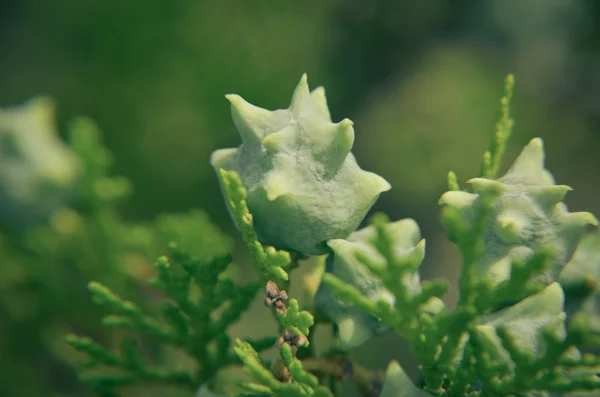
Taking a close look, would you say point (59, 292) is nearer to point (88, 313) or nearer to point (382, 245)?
point (88, 313)

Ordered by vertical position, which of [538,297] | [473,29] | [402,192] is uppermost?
[473,29]

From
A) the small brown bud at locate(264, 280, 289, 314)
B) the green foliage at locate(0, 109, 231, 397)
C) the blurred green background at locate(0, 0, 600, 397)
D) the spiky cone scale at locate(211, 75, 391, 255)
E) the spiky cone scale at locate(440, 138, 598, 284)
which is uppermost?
the blurred green background at locate(0, 0, 600, 397)

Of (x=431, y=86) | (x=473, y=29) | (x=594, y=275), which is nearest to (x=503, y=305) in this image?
(x=594, y=275)

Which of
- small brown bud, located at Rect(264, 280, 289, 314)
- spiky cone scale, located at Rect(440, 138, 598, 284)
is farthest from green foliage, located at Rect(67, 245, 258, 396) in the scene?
spiky cone scale, located at Rect(440, 138, 598, 284)

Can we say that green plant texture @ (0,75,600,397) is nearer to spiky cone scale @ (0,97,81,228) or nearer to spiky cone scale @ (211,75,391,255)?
spiky cone scale @ (211,75,391,255)

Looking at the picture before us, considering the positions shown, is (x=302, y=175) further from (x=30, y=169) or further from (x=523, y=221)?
(x=30, y=169)

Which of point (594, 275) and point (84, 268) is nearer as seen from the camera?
point (594, 275)

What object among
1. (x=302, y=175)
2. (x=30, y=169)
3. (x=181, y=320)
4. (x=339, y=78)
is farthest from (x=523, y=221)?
(x=339, y=78)
